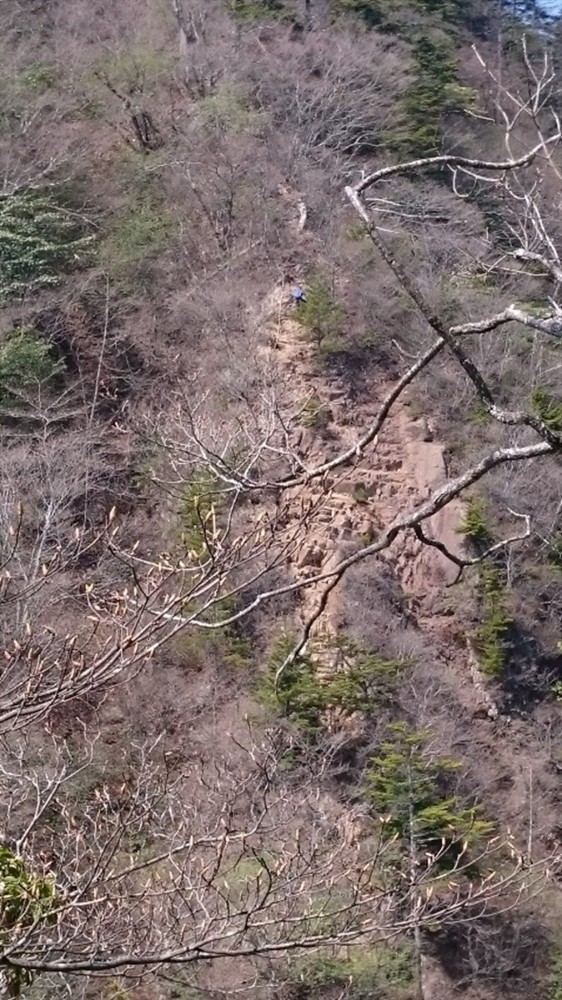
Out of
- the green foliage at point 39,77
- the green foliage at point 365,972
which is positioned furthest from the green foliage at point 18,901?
the green foliage at point 39,77

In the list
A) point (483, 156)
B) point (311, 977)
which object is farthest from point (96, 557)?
point (483, 156)

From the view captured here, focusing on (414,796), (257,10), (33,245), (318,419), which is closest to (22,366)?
(33,245)

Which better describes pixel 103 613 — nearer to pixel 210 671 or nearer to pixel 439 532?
pixel 210 671

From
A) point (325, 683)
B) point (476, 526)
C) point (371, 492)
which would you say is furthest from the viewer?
point (371, 492)

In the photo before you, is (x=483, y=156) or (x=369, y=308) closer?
(x=369, y=308)

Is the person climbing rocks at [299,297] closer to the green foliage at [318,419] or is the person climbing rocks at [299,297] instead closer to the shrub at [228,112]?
the green foliage at [318,419]

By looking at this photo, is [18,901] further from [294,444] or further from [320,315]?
[320,315]

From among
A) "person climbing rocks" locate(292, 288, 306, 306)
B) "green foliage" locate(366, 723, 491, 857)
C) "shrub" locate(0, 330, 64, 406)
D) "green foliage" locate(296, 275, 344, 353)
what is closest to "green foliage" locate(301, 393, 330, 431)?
"green foliage" locate(296, 275, 344, 353)
